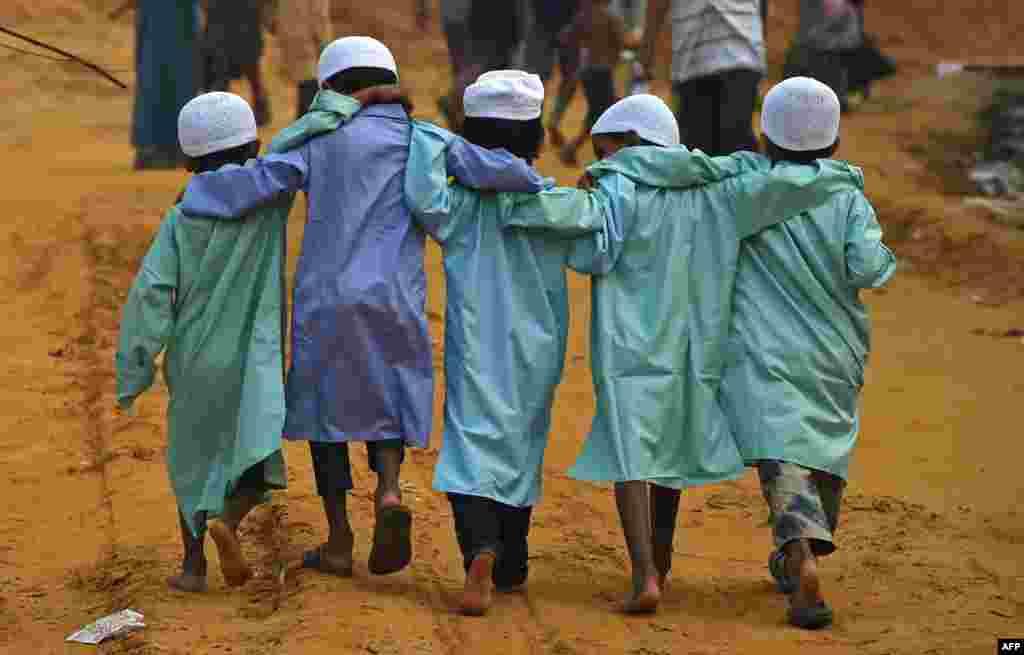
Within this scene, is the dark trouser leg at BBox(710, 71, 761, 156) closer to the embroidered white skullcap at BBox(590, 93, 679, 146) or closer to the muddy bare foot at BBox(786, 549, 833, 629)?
the embroidered white skullcap at BBox(590, 93, 679, 146)

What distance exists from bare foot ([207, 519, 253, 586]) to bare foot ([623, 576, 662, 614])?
1.08 m

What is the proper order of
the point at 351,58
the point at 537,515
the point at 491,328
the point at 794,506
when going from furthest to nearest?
the point at 537,515 < the point at 351,58 < the point at 491,328 < the point at 794,506

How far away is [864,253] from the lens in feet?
16.6

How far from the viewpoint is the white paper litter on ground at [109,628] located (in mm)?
4809

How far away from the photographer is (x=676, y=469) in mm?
5105

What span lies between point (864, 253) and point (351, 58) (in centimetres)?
155

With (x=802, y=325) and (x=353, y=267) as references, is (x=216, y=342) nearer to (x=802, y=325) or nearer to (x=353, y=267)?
(x=353, y=267)

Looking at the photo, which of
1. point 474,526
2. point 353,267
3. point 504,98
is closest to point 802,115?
point 504,98

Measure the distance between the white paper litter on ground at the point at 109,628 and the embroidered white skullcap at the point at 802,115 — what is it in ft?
7.36

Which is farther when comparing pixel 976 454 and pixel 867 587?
pixel 976 454

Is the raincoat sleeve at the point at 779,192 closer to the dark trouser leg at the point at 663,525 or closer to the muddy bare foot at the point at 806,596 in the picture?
the dark trouser leg at the point at 663,525

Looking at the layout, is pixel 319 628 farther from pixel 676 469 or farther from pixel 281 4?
pixel 281 4

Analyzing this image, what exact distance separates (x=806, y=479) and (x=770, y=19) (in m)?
16.5

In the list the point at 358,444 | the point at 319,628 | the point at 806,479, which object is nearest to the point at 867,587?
the point at 806,479
